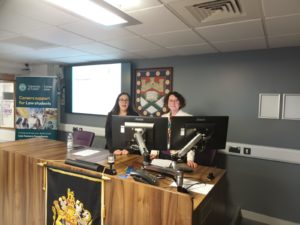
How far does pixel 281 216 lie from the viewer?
294cm

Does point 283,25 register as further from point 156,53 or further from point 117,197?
point 117,197

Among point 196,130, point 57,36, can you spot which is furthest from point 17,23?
point 196,130

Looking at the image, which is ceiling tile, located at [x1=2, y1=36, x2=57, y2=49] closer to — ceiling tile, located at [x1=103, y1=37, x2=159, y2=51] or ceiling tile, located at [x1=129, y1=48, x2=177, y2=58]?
ceiling tile, located at [x1=103, y1=37, x2=159, y2=51]

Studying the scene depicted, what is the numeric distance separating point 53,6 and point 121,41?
1.09 metres

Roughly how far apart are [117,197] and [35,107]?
402 centimetres

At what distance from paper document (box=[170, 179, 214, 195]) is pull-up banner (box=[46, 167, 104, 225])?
61 centimetres

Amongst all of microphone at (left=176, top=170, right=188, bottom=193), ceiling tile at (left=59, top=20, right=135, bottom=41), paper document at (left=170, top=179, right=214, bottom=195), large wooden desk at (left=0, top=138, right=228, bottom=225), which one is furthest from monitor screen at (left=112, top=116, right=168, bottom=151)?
ceiling tile at (left=59, top=20, right=135, bottom=41)

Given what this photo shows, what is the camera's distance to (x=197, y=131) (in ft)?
6.26

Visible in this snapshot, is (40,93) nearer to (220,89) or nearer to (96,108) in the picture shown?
(96,108)

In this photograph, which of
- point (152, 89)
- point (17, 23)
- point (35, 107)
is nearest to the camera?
point (17, 23)

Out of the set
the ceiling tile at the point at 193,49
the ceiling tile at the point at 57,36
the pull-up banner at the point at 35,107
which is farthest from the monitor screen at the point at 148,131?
the pull-up banner at the point at 35,107

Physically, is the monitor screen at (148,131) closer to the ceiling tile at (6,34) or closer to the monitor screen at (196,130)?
the monitor screen at (196,130)

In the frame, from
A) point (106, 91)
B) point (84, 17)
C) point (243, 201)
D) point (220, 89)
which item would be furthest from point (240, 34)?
point (106, 91)

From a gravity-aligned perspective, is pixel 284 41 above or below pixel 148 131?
above
